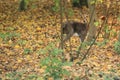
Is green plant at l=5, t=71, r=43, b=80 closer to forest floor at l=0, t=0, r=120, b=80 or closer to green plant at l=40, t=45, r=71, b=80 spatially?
forest floor at l=0, t=0, r=120, b=80

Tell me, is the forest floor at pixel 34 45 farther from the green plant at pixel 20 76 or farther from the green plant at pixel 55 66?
the green plant at pixel 55 66

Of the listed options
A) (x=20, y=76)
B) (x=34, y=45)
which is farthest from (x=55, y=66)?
(x=34, y=45)

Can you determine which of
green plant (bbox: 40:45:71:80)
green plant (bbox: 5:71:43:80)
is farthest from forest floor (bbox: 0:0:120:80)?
green plant (bbox: 40:45:71:80)

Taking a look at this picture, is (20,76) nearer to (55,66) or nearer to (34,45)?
(55,66)

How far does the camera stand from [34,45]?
1452 centimetres

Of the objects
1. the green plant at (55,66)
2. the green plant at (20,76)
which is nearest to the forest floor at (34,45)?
the green plant at (20,76)

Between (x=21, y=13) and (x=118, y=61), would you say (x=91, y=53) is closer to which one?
(x=118, y=61)

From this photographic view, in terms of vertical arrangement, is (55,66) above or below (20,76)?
above

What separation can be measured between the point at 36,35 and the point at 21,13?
5728 millimetres

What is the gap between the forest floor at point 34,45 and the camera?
978 centimetres

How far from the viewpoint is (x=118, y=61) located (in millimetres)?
11344

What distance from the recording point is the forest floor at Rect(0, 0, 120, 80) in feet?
32.1

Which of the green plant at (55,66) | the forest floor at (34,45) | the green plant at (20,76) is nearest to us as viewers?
the green plant at (55,66)

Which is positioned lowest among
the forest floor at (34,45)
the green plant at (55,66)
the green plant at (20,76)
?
the forest floor at (34,45)
